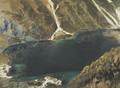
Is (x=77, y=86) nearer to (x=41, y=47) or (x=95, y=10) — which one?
(x=41, y=47)

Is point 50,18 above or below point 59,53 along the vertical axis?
above

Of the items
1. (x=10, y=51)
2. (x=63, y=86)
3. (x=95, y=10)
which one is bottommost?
(x=63, y=86)

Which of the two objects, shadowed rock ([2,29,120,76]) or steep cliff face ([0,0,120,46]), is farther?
steep cliff face ([0,0,120,46])

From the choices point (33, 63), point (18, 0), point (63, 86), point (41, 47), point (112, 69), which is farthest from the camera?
point (18, 0)

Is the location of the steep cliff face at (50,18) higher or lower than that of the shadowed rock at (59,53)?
higher

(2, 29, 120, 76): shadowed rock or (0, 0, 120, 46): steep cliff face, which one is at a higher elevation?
(0, 0, 120, 46): steep cliff face

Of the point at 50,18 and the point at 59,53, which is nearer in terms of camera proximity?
the point at 59,53

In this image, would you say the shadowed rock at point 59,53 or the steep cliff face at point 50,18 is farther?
the steep cliff face at point 50,18

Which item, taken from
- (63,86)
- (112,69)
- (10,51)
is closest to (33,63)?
(10,51)
